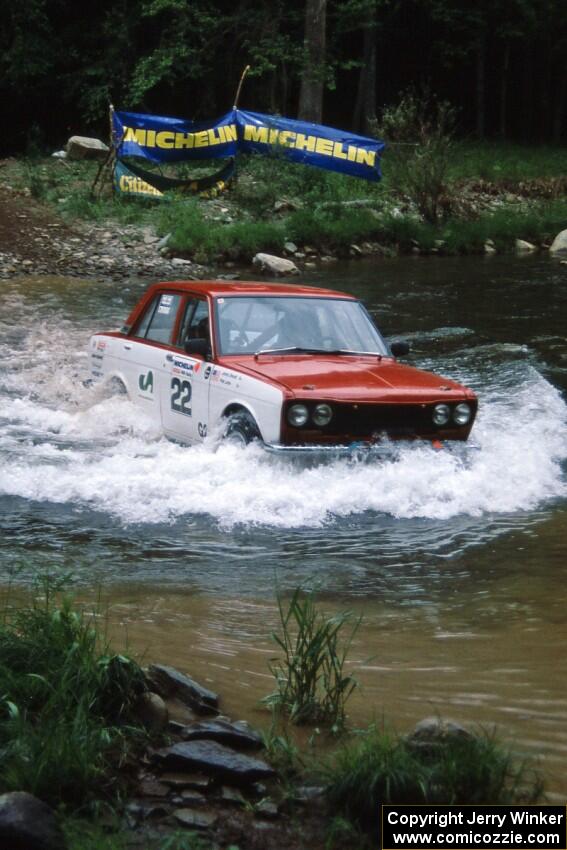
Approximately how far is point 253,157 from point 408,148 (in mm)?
3554

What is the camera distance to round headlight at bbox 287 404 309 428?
25.9ft

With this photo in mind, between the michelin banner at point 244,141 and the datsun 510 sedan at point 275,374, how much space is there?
47.2ft

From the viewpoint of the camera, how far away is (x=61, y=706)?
13.3 feet

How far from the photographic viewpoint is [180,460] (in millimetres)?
8641

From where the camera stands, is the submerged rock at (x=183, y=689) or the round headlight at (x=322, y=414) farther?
the round headlight at (x=322, y=414)

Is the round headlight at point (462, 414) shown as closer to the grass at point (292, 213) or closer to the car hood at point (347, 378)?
the car hood at point (347, 378)

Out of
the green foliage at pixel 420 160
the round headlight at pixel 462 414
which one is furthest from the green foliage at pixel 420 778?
the green foliage at pixel 420 160

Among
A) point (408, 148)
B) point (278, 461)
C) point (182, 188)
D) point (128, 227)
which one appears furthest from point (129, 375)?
point (408, 148)

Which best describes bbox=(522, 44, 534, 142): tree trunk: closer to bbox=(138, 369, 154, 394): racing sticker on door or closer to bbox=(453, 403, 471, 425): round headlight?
bbox=(138, 369, 154, 394): racing sticker on door

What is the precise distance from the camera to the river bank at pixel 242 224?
21.0 meters

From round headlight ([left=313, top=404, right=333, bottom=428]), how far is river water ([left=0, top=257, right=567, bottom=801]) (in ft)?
1.10

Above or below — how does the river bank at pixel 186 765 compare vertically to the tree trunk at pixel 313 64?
below

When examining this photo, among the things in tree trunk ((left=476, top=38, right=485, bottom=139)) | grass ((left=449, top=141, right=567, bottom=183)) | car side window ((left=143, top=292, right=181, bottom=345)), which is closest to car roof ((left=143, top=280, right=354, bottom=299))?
car side window ((left=143, top=292, right=181, bottom=345))

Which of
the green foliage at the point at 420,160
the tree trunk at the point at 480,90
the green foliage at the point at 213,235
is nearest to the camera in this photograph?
the green foliage at the point at 213,235
